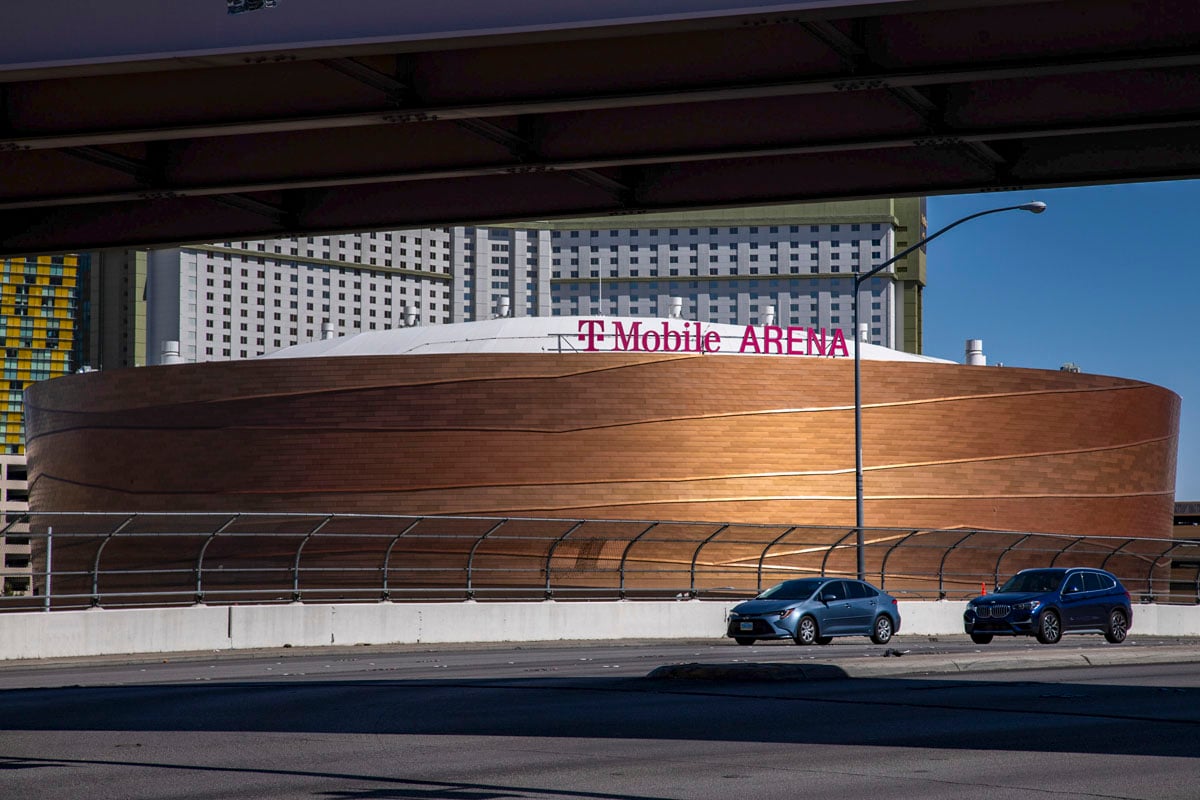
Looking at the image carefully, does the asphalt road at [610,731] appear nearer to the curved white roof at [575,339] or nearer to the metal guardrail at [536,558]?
the metal guardrail at [536,558]

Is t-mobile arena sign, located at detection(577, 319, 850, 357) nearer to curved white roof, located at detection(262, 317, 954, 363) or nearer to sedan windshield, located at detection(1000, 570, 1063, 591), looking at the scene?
curved white roof, located at detection(262, 317, 954, 363)

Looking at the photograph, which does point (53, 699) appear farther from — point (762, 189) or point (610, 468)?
point (610, 468)

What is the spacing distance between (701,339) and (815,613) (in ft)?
74.8

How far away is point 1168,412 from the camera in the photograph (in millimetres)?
56125

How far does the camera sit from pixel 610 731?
1239 centimetres

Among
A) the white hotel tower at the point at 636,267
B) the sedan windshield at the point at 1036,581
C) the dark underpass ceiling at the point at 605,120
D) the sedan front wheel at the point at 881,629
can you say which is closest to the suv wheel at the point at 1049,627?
the sedan windshield at the point at 1036,581

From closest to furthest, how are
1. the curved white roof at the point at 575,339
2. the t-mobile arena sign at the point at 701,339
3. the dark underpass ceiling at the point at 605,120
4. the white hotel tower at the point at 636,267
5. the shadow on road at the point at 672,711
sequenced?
the dark underpass ceiling at the point at 605,120 < the shadow on road at the point at 672,711 < the t-mobile arena sign at the point at 701,339 < the curved white roof at the point at 575,339 < the white hotel tower at the point at 636,267

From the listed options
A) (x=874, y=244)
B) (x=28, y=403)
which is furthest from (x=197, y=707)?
(x=874, y=244)

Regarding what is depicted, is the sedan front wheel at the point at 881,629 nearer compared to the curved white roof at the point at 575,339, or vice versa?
the sedan front wheel at the point at 881,629

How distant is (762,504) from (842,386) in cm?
457

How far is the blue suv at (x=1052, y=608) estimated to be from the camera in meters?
27.8

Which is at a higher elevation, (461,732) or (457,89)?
(457,89)

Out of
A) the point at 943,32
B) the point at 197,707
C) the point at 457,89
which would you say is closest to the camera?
the point at 943,32

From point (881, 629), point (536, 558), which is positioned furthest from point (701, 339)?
point (881, 629)
